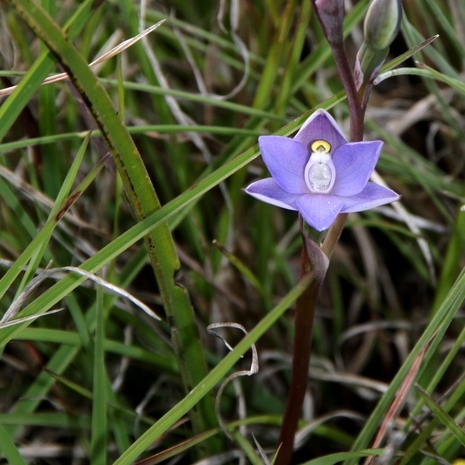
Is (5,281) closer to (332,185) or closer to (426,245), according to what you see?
(332,185)

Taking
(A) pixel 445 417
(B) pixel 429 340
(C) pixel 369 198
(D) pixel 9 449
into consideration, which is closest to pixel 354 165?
(C) pixel 369 198

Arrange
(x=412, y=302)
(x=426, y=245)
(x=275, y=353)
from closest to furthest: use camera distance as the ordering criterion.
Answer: (x=426, y=245)
(x=275, y=353)
(x=412, y=302)

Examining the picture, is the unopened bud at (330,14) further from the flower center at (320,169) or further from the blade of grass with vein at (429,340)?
the blade of grass with vein at (429,340)

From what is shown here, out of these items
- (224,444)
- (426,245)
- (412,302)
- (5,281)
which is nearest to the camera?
(5,281)

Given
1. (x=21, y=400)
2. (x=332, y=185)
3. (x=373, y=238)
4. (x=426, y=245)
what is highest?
(x=332, y=185)

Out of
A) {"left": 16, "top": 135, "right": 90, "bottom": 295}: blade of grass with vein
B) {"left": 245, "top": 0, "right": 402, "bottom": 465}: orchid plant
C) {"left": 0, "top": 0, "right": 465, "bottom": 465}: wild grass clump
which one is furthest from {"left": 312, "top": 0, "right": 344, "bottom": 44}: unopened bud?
{"left": 16, "top": 135, "right": 90, "bottom": 295}: blade of grass with vein

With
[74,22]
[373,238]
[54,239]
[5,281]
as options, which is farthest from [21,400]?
[373,238]

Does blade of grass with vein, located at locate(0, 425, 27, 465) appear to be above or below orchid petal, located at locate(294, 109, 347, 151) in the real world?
below

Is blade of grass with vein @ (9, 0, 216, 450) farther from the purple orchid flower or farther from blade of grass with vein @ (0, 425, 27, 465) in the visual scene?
blade of grass with vein @ (0, 425, 27, 465)
